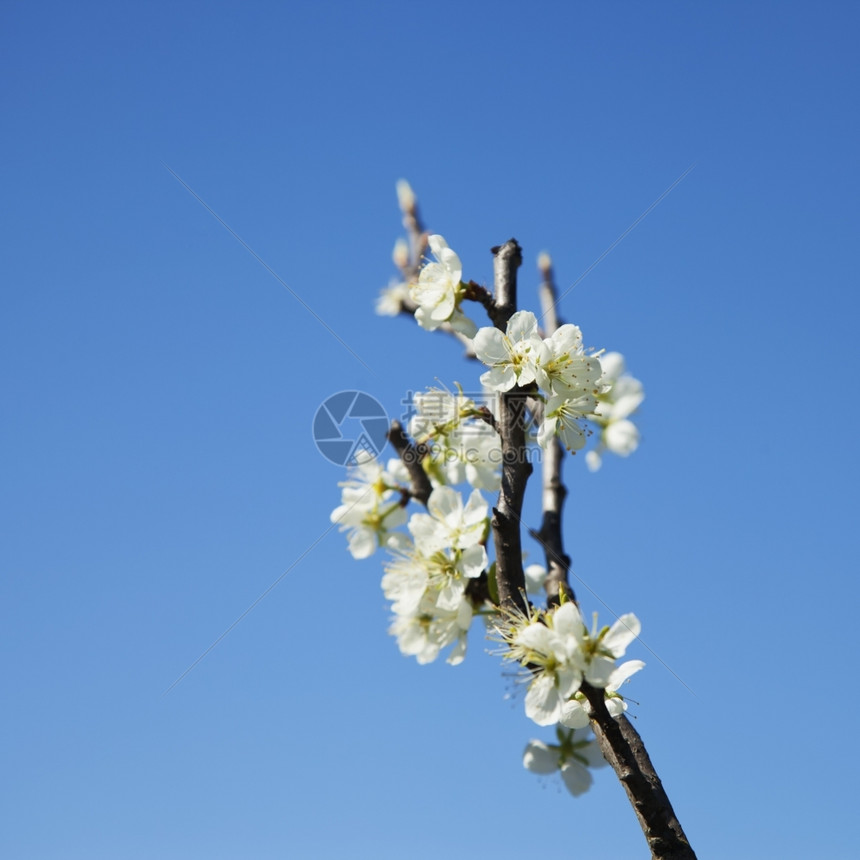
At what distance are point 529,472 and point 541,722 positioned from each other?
0.52 meters

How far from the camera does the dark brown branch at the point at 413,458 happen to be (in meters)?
2.14

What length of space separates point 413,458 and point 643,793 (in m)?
1.04

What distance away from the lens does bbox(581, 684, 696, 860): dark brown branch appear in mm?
1463

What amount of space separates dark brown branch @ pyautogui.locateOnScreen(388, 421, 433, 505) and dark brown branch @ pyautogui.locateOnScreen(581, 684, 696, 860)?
0.83 metres

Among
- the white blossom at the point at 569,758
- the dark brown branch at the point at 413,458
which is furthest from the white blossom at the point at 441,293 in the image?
the white blossom at the point at 569,758

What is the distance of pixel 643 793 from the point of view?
1.47 meters

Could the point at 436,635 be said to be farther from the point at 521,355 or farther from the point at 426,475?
A: the point at 521,355

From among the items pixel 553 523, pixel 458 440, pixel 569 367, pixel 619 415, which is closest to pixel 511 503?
pixel 569 367

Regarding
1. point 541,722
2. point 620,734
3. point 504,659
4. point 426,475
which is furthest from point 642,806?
point 426,475

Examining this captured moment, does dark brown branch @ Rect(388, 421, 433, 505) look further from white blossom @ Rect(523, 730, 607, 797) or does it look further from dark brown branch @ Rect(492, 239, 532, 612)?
white blossom @ Rect(523, 730, 607, 797)

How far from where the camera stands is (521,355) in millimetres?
1812

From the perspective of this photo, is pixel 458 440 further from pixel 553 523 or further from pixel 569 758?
pixel 569 758

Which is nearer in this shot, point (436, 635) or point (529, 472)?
point (529, 472)

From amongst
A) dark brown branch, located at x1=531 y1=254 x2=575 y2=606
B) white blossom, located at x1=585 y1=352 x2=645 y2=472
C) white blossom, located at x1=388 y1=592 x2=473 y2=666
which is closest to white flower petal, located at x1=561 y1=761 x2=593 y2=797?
dark brown branch, located at x1=531 y1=254 x2=575 y2=606
